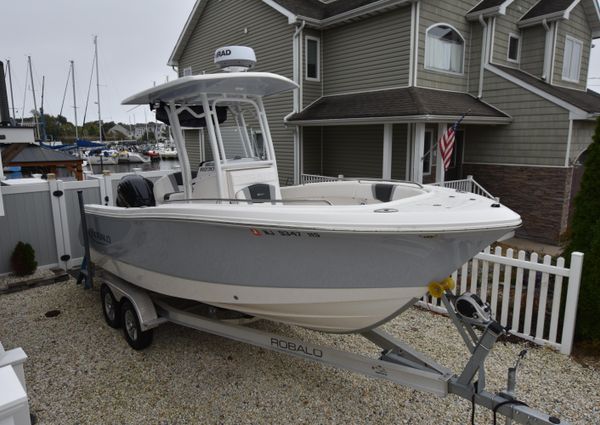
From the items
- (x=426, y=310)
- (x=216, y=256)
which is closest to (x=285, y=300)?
(x=216, y=256)

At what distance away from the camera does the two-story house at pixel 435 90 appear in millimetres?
10859

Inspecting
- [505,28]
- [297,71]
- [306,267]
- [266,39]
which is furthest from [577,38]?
[306,267]

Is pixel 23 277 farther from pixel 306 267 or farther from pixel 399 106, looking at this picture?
pixel 399 106

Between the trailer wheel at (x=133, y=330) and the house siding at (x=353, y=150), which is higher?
the house siding at (x=353, y=150)

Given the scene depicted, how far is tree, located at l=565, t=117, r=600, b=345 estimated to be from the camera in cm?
411

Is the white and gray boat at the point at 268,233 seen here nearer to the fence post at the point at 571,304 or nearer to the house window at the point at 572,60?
the fence post at the point at 571,304

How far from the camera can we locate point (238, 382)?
3.76 m

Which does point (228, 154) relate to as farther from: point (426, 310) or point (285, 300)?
point (426, 310)

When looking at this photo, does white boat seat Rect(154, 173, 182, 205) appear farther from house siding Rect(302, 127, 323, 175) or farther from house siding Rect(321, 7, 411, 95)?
house siding Rect(302, 127, 323, 175)

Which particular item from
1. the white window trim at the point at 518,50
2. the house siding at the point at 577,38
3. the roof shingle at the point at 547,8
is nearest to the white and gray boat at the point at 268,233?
the white window trim at the point at 518,50

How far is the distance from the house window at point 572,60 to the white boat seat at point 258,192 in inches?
519

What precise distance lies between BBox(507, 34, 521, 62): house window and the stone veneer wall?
3571 millimetres

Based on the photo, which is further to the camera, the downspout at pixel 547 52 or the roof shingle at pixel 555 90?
the downspout at pixel 547 52

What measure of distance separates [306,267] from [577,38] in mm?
15227
